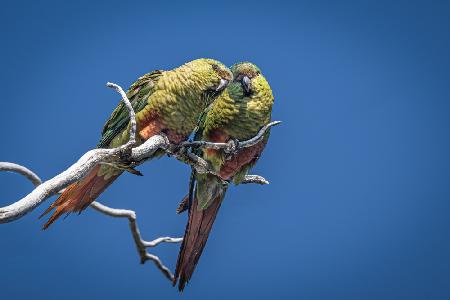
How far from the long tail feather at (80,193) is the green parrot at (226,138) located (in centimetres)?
84

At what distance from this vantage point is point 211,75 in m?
3.86

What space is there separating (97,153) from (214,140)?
1.44m

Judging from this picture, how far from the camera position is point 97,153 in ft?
9.32

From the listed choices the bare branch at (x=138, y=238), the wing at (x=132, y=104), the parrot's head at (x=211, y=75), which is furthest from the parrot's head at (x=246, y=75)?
the bare branch at (x=138, y=238)

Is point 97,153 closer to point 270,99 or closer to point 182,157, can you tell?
point 182,157

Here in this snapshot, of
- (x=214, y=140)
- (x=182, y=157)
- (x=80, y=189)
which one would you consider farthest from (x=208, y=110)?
(x=80, y=189)

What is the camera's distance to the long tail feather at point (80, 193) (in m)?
3.45

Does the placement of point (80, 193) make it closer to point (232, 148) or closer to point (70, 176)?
point (70, 176)

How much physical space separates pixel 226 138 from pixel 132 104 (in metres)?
0.77

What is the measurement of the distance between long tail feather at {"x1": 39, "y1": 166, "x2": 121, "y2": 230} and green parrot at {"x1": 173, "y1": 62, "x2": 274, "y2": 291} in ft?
2.77

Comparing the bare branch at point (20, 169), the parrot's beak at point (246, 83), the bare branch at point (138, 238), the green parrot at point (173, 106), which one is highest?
the parrot's beak at point (246, 83)

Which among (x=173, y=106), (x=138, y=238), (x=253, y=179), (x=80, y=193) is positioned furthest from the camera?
(x=138, y=238)

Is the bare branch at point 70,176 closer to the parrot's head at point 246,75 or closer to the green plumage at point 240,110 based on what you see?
the green plumage at point 240,110

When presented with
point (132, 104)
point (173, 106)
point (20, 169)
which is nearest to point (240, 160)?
point (173, 106)
